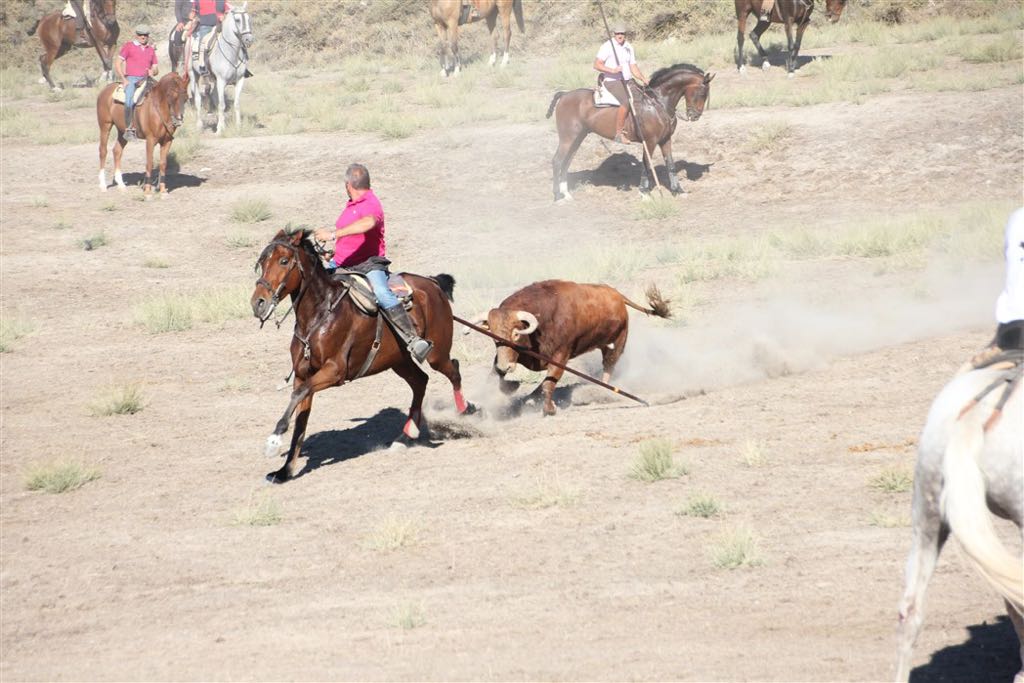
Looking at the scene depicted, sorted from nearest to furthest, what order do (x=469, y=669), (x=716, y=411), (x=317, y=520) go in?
(x=469, y=669), (x=317, y=520), (x=716, y=411)

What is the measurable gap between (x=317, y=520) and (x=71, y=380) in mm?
7082

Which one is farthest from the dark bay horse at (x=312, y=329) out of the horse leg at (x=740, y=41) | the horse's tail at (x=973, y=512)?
the horse leg at (x=740, y=41)

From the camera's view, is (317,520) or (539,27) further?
(539,27)

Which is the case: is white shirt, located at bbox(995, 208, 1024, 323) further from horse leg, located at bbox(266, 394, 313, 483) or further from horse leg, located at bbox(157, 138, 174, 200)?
horse leg, located at bbox(157, 138, 174, 200)

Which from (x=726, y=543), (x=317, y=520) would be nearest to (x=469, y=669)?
(x=726, y=543)

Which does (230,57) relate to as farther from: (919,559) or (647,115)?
(919,559)

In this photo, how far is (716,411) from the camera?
42.3ft

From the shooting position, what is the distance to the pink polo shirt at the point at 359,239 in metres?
12.1

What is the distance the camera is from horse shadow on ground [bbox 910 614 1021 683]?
697 cm

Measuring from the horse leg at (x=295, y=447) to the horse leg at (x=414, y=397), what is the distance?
1331 millimetres

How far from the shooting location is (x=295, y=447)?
39.2 feet

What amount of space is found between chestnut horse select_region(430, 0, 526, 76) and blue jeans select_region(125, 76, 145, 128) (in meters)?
12.1

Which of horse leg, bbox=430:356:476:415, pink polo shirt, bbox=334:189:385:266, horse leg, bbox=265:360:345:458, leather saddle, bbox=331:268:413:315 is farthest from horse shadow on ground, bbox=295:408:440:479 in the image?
pink polo shirt, bbox=334:189:385:266

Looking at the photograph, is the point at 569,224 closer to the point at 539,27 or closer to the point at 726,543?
the point at 726,543
